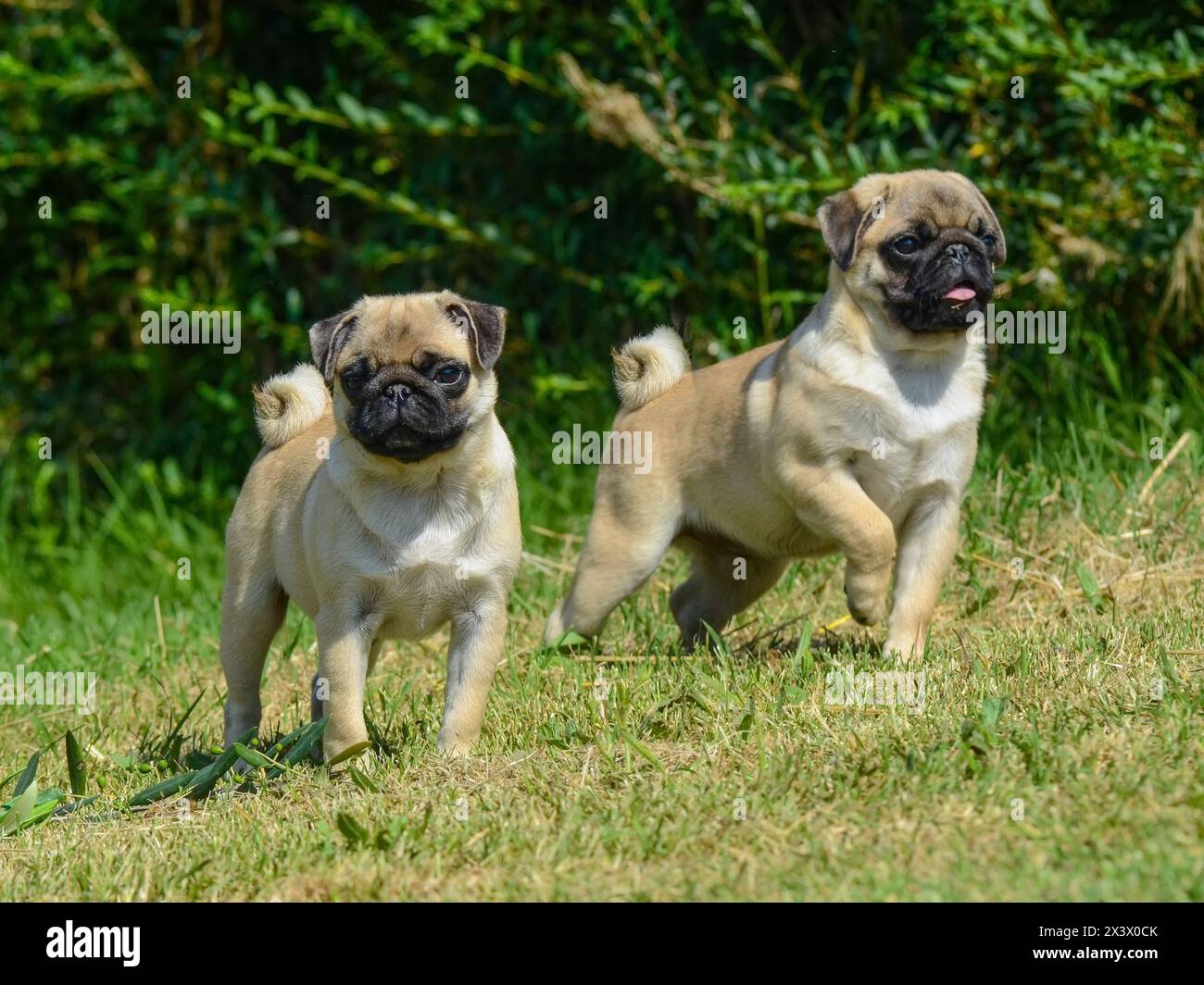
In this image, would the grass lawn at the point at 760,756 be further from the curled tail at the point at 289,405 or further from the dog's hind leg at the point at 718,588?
the curled tail at the point at 289,405

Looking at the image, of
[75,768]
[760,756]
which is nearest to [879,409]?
[760,756]

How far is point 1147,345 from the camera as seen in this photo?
25.0 feet

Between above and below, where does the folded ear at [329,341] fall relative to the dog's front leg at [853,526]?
above

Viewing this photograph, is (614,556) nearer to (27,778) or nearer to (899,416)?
(899,416)

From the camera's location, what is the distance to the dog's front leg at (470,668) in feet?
15.9

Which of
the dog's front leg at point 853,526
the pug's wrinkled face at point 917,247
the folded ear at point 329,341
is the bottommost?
the dog's front leg at point 853,526

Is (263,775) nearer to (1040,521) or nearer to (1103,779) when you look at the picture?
(1103,779)

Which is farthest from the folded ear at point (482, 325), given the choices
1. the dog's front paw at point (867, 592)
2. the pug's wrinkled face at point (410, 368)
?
the dog's front paw at point (867, 592)

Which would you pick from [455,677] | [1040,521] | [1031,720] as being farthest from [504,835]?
[1040,521]

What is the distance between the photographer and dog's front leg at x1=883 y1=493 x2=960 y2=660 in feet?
17.6

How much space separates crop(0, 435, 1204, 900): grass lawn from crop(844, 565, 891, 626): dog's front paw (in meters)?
0.17

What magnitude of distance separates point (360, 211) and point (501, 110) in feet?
4.00

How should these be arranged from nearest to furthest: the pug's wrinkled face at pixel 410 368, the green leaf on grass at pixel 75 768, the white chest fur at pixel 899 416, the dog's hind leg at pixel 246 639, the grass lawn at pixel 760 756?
1. the grass lawn at pixel 760 756
2. the pug's wrinkled face at pixel 410 368
3. the green leaf on grass at pixel 75 768
4. the white chest fur at pixel 899 416
5. the dog's hind leg at pixel 246 639

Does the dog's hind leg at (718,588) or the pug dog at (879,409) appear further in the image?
the dog's hind leg at (718,588)
